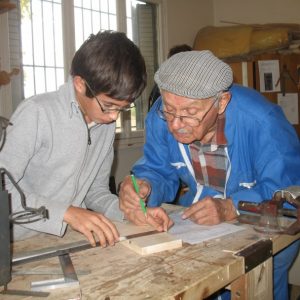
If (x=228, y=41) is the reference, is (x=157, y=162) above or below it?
below

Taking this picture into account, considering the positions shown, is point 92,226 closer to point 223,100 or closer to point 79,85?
point 79,85

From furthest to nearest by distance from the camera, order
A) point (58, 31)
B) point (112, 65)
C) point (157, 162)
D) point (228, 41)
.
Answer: point (228, 41) < point (58, 31) < point (157, 162) < point (112, 65)

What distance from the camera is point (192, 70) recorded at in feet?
4.70

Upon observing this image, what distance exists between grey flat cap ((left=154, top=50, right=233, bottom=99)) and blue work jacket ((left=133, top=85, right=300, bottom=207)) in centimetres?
21

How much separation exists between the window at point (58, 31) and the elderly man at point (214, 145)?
95.8 inches

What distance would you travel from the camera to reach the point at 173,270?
982mm

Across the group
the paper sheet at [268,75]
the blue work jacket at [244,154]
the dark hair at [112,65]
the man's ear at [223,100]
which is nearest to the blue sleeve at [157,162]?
the blue work jacket at [244,154]

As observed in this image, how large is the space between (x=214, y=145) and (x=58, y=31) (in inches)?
117

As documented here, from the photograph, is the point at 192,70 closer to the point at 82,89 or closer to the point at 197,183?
the point at 82,89

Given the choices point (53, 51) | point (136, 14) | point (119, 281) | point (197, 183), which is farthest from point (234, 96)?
point (136, 14)

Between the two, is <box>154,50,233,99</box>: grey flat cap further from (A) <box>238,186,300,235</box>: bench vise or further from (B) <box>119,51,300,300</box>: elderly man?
(A) <box>238,186,300,235</box>: bench vise

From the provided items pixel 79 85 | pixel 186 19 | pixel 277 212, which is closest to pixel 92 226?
pixel 79 85

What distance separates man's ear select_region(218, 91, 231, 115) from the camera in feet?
5.15

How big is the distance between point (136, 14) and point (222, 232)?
4.24 metres
